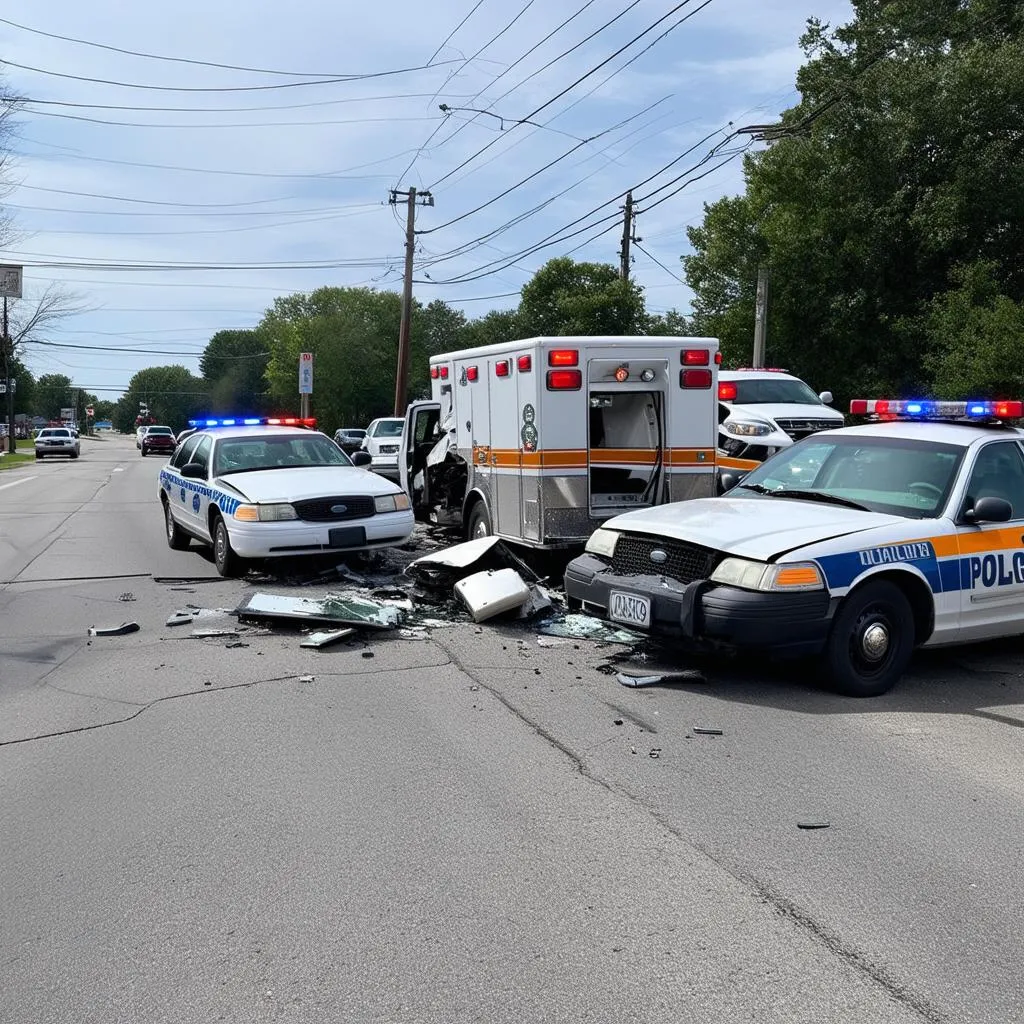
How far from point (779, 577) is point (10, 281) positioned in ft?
128

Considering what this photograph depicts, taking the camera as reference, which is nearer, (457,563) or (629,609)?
(629,609)

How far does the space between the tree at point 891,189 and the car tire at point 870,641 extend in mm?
20159

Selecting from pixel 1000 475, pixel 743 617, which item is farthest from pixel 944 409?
pixel 743 617

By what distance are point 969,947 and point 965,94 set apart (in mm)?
28190

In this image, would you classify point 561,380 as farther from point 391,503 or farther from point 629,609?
point 629,609

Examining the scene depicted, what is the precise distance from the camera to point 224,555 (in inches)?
429

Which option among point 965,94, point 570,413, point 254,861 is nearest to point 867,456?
point 570,413

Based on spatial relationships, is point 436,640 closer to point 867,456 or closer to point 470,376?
point 867,456

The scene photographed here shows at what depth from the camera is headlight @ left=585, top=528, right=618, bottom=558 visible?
7509mm

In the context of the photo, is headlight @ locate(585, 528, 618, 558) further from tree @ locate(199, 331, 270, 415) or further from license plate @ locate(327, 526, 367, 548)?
tree @ locate(199, 331, 270, 415)

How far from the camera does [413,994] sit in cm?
313

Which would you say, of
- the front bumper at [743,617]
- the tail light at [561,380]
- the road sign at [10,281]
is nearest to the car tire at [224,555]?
the tail light at [561,380]

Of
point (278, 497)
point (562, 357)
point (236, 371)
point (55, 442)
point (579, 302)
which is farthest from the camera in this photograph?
Answer: point (236, 371)

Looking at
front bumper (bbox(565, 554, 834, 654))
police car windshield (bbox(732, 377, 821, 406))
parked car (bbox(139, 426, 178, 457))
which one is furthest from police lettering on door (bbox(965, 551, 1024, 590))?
parked car (bbox(139, 426, 178, 457))
